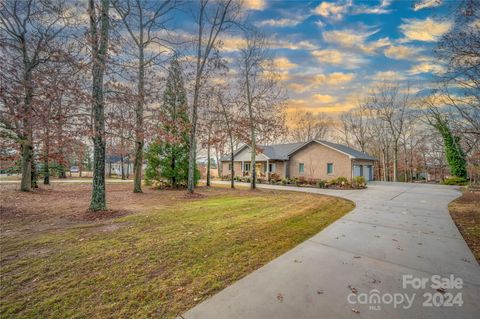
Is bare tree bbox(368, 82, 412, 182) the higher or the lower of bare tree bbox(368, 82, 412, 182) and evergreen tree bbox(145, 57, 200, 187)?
the higher

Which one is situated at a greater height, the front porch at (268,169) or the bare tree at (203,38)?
the bare tree at (203,38)

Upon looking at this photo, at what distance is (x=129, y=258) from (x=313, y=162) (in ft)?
73.8

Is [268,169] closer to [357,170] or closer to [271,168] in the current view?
[271,168]

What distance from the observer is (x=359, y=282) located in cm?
311

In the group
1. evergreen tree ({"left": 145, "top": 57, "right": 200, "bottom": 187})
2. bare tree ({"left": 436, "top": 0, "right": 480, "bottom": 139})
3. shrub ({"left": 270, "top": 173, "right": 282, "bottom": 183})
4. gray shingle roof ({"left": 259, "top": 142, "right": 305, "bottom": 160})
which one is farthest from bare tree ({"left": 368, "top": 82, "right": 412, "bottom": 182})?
evergreen tree ({"left": 145, "top": 57, "right": 200, "bottom": 187})

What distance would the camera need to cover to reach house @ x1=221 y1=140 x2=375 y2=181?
70.8 ft

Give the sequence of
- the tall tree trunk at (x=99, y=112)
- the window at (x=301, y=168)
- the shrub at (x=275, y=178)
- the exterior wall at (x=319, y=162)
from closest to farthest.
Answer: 1. the tall tree trunk at (x=99, y=112)
2. the exterior wall at (x=319, y=162)
3. the shrub at (x=275, y=178)
4. the window at (x=301, y=168)

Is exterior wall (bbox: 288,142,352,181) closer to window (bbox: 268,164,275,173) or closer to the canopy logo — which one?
window (bbox: 268,164,275,173)

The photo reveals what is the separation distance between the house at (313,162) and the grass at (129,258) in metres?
14.9

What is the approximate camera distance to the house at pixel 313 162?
21.6m

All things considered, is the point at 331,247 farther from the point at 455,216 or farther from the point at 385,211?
the point at 455,216

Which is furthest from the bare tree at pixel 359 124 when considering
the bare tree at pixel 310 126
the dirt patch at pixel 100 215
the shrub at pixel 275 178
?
the dirt patch at pixel 100 215

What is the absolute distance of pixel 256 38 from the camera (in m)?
16.7

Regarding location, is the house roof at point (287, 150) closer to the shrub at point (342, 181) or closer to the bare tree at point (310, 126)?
the shrub at point (342, 181)
